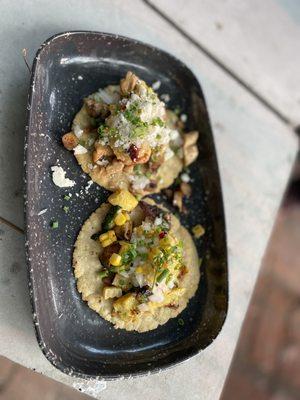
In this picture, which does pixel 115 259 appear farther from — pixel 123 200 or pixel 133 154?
pixel 133 154

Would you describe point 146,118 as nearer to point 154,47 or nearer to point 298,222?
point 154,47

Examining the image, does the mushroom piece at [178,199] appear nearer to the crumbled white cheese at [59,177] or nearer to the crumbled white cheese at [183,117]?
the crumbled white cheese at [183,117]

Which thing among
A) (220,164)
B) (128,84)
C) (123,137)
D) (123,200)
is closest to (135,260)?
(123,200)

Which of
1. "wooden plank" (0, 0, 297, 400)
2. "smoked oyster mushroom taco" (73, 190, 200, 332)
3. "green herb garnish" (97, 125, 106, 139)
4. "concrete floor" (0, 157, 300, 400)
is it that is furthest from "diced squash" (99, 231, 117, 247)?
"concrete floor" (0, 157, 300, 400)

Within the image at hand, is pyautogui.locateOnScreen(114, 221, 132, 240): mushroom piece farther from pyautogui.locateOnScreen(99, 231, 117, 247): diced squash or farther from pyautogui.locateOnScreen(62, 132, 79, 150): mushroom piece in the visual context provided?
pyautogui.locateOnScreen(62, 132, 79, 150): mushroom piece

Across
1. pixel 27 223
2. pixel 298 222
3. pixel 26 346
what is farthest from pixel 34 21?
pixel 298 222
